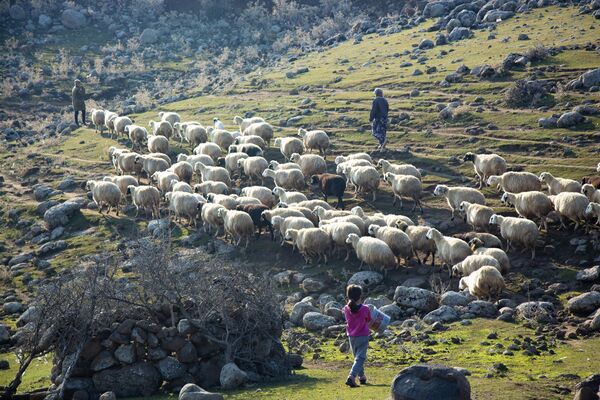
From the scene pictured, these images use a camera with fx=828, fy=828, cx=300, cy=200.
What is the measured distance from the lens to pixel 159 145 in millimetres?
33219

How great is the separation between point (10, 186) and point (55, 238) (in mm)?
6822

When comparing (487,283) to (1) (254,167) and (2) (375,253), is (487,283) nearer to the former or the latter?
(2) (375,253)

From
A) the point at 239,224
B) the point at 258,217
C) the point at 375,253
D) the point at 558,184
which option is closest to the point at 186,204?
the point at 239,224

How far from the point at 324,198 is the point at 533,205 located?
7.29m

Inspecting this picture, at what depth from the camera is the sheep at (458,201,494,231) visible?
878 inches

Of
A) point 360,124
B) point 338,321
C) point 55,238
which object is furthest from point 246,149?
point 338,321

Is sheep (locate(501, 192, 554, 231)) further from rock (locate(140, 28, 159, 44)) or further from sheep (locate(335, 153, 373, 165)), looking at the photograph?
rock (locate(140, 28, 159, 44))

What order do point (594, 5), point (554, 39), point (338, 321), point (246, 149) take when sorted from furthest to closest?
1. point (594, 5)
2. point (554, 39)
3. point (246, 149)
4. point (338, 321)

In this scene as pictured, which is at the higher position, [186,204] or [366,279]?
[186,204]

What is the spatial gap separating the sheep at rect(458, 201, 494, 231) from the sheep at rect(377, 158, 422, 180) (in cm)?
400

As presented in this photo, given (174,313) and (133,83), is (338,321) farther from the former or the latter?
(133,83)

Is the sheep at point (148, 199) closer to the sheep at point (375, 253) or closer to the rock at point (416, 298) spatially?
the sheep at point (375, 253)

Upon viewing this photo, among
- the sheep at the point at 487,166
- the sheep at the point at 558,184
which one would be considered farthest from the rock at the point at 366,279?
the sheep at the point at 487,166

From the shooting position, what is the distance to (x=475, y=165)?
26.7 metres
